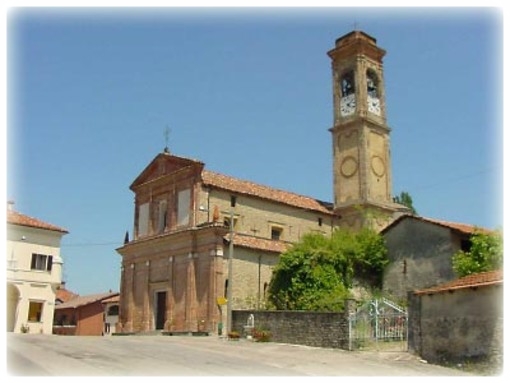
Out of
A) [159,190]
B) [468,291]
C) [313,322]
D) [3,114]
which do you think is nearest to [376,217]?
[159,190]

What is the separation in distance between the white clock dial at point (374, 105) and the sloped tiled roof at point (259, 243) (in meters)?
14.5

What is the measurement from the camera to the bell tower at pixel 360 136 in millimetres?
43500

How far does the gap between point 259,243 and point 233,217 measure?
2.75 meters

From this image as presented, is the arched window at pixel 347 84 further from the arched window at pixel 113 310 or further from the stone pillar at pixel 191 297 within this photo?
the arched window at pixel 113 310

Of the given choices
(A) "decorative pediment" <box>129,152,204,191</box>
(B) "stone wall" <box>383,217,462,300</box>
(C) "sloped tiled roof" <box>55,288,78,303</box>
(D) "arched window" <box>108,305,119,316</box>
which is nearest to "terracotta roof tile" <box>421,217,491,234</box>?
(B) "stone wall" <box>383,217,462,300</box>

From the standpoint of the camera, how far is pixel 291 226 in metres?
41.0

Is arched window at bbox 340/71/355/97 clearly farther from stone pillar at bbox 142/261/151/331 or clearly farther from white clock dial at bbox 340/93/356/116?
stone pillar at bbox 142/261/151/331

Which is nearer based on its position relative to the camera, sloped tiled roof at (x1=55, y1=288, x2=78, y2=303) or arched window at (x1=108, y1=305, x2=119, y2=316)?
arched window at (x1=108, y1=305, x2=119, y2=316)

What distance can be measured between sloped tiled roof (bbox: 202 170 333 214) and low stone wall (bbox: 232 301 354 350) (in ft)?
37.3

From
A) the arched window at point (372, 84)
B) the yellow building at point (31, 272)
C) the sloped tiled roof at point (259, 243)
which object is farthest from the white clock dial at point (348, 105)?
the yellow building at point (31, 272)

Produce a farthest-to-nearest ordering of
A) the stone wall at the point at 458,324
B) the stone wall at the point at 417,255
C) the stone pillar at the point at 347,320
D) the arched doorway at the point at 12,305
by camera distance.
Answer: the arched doorway at the point at 12,305 → the stone wall at the point at 417,255 → the stone pillar at the point at 347,320 → the stone wall at the point at 458,324

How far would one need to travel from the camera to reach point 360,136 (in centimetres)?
4447

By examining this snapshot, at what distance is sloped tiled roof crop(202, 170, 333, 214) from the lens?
38.0 meters
